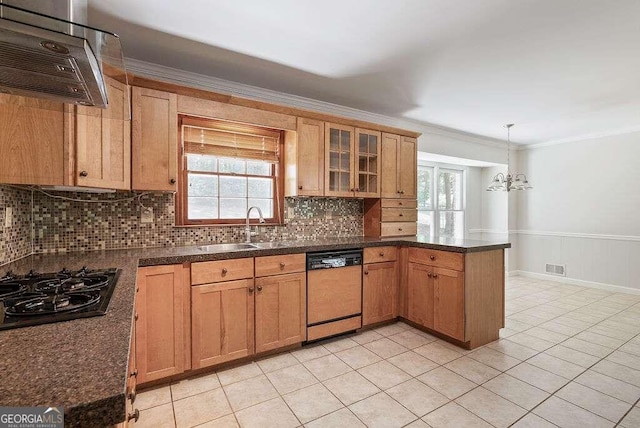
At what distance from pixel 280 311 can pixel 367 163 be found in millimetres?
1960

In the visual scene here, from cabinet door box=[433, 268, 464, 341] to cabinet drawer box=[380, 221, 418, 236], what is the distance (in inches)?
33.7

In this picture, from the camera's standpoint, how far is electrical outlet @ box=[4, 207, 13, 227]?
1.83 metres

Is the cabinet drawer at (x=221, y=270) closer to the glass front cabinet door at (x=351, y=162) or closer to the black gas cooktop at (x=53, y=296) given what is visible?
the black gas cooktop at (x=53, y=296)

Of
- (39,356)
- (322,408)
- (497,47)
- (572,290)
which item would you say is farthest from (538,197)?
(39,356)

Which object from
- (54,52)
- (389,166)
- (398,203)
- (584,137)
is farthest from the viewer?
(584,137)

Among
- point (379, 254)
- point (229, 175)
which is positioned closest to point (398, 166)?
point (379, 254)

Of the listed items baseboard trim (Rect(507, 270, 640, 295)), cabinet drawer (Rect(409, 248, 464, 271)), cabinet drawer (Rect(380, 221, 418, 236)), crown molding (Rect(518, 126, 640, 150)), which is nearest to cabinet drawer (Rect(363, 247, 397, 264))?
cabinet drawer (Rect(409, 248, 464, 271))

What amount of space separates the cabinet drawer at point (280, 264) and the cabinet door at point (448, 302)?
4.36 feet

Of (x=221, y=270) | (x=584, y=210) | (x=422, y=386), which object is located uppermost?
(x=584, y=210)

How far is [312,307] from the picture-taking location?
2832 mm

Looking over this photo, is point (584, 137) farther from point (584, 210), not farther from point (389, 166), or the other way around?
point (389, 166)

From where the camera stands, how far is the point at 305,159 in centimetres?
313

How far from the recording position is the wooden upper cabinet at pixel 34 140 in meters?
1.76

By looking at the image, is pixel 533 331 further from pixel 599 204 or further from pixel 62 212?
pixel 62 212
